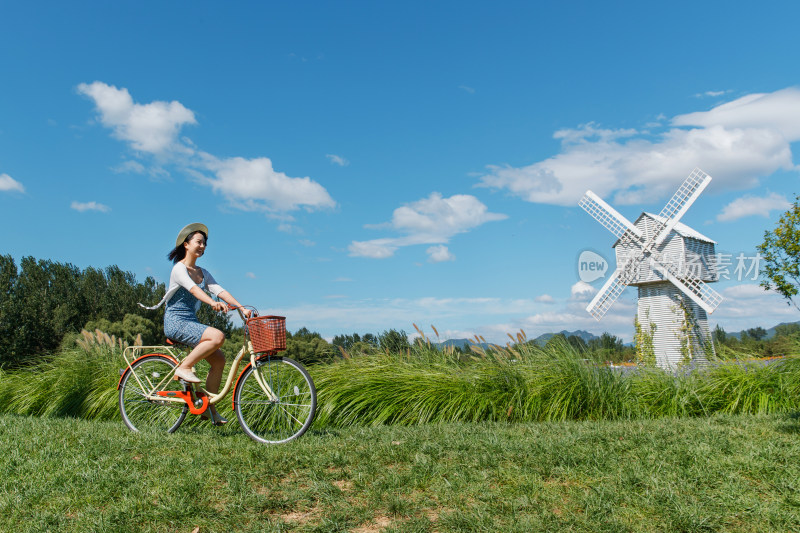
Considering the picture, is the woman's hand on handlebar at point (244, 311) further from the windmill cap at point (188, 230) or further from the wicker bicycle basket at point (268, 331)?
the windmill cap at point (188, 230)

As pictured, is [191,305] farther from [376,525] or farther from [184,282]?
[376,525]

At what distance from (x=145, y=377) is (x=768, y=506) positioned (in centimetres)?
577

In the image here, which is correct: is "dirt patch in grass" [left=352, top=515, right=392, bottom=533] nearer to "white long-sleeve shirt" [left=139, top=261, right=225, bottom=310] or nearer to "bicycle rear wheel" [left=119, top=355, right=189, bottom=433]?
"white long-sleeve shirt" [left=139, top=261, right=225, bottom=310]

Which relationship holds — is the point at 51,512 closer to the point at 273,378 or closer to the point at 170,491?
the point at 170,491

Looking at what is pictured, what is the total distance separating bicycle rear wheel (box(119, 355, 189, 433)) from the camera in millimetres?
5906

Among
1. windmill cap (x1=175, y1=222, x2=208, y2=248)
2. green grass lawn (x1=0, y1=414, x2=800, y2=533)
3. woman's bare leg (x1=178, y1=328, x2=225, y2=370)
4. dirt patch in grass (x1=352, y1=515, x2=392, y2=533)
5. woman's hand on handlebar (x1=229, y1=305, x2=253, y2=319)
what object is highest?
windmill cap (x1=175, y1=222, x2=208, y2=248)

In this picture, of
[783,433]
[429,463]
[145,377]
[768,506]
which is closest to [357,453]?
[429,463]

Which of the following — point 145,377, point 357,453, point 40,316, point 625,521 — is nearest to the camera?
point 625,521

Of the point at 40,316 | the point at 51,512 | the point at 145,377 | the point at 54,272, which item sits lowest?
the point at 51,512

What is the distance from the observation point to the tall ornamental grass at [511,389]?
6812 millimetres

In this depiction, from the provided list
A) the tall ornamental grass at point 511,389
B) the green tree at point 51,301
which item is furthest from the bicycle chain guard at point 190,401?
the green tree at point 51,301

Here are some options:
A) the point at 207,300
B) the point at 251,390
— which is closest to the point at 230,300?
the point at 207,300

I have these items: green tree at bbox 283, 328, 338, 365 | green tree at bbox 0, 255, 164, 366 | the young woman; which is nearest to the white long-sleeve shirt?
the young woman

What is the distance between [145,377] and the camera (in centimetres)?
610
